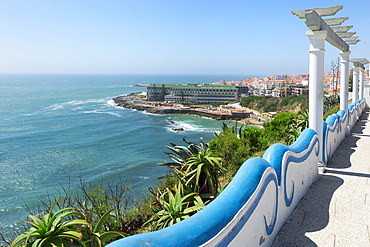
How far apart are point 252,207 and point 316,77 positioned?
3790 millimetres

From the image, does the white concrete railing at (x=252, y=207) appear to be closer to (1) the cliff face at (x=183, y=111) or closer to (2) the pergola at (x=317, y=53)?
(2) the pergola at (x=317, y=53)

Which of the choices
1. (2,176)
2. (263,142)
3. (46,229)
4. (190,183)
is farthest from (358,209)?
(2,176)

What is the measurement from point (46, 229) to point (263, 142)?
9894 millimetres

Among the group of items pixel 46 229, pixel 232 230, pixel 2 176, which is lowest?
pixel 2 176

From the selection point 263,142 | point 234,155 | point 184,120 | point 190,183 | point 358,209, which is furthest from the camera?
point 184,120

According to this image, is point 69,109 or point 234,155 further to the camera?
point 69,109

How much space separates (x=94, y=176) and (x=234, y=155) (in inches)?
647

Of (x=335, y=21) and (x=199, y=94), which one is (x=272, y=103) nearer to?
(x=199, y=94)

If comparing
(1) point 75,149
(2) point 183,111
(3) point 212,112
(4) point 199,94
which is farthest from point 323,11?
(4) point 199,94

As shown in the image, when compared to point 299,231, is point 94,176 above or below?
below

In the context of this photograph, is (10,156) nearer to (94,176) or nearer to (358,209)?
(94,176)

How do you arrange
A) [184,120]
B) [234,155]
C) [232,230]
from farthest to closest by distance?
1. [184,120]
2. [234,155]
3. [232,230]

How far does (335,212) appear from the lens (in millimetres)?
4188

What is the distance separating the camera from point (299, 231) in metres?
3.68
